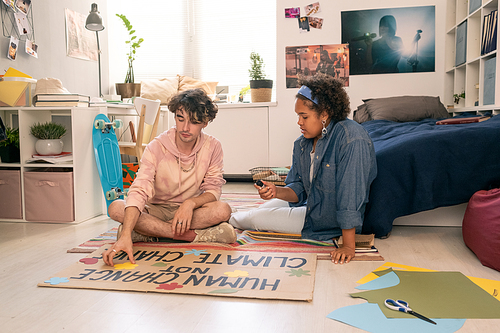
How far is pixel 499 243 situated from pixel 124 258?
1551mm

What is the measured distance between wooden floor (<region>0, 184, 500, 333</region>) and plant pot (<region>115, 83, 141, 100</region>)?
2.94m

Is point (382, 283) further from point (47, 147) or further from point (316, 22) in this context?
point (316, 22)

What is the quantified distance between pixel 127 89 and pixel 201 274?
3.47 m

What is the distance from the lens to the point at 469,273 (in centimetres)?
162

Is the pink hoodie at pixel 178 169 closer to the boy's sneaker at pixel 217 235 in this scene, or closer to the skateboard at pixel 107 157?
the boy's sneaker at pixel 217 235

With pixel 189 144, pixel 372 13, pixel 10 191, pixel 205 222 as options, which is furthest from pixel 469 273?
pixel 372 13

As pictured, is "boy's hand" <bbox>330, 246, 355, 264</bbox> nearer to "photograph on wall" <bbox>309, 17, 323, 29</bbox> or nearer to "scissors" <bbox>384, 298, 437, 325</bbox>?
"scissors" <bbox>384, 298, 437, 325</bbox>

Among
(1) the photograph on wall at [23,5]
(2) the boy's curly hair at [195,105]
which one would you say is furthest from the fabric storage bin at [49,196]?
(1) the photograph on wall at [23,5]

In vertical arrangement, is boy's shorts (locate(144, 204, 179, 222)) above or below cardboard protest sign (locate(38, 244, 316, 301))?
above

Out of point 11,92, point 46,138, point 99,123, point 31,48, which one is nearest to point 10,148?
point 46,138

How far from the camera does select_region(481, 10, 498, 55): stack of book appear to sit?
9.45 ft

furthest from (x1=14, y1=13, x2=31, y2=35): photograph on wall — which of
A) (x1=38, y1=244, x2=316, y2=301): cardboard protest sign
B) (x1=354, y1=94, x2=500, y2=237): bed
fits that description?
(x1=354, y1=94, x2=500, y2=237): bed

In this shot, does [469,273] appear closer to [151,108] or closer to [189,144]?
[189,144]

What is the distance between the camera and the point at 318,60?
14.1ft
